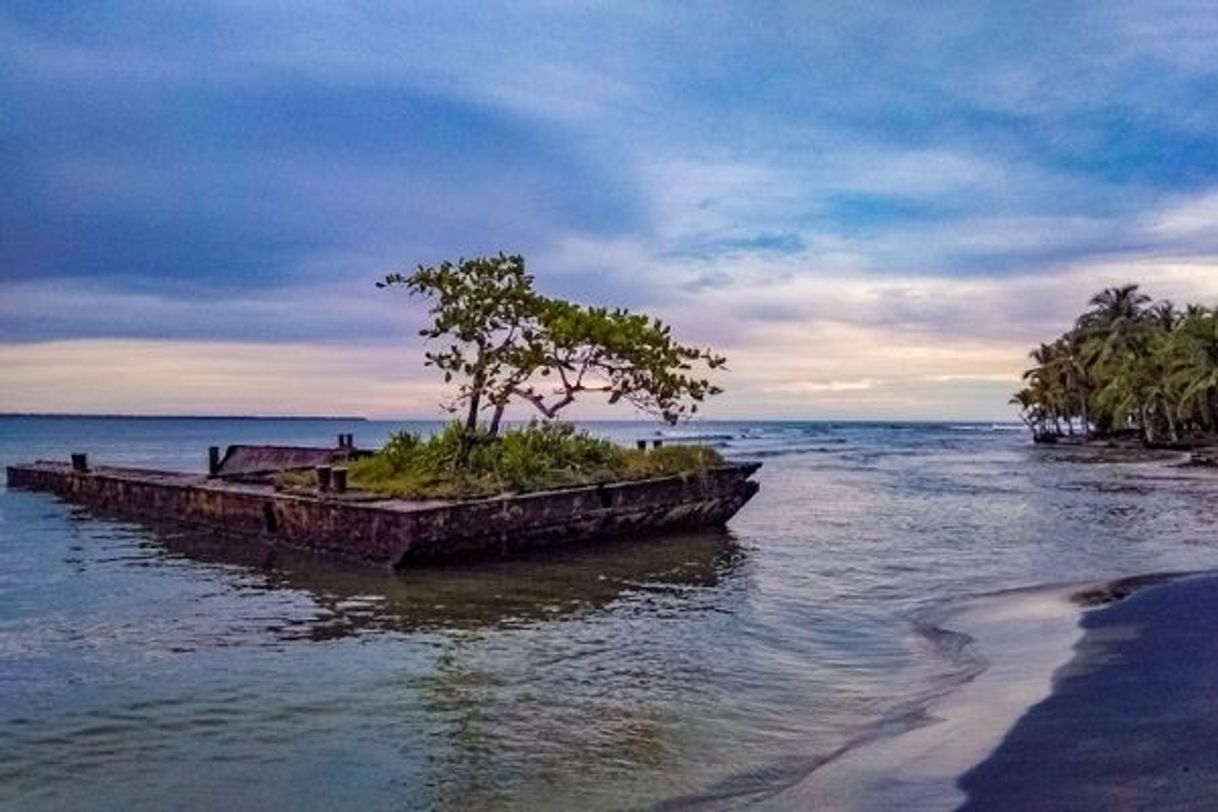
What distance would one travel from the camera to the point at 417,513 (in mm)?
15773

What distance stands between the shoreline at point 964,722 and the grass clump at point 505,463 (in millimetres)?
8720

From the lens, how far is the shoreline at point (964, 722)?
19.0ft

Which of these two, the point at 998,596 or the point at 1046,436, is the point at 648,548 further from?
the point at 1046,436

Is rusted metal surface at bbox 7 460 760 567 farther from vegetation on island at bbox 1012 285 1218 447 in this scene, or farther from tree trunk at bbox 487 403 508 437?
vegetation on island at bbox 1012 285 1218 447

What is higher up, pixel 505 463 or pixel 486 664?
pixel 505 463

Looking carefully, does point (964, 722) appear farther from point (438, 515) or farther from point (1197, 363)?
point (1197, 363)

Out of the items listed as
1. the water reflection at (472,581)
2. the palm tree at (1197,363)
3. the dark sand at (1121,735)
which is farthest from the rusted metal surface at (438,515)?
the palm tree at (1197,363)

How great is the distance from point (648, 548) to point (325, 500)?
6.02 m

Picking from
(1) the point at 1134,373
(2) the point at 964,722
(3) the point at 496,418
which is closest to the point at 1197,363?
(1) the point at 1134,373

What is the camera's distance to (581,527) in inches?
734

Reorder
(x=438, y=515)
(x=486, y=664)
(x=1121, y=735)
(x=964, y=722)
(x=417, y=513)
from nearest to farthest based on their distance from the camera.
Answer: (x=1121, y=735) → (x=964, y=722) → (x=486, y=664) → (x=417, y=513) → (x=438, y=515)

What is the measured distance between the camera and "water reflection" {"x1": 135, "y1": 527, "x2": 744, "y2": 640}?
12.2 metres

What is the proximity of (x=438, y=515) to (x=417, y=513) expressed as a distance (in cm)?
37

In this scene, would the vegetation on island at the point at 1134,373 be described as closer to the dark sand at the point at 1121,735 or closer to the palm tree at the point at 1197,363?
the palm tree at the point at 1197,363
